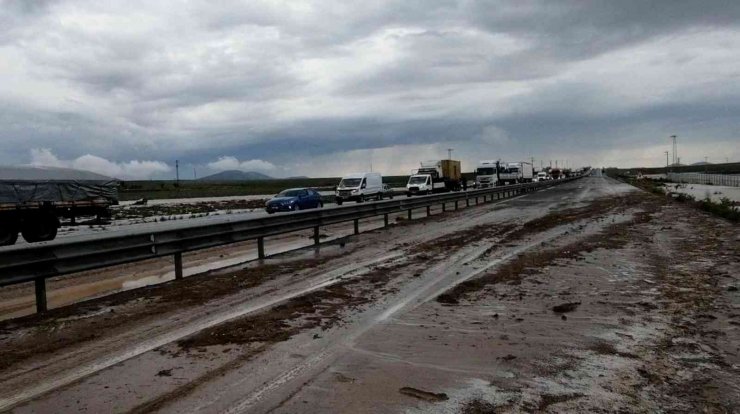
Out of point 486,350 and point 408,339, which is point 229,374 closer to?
point 408,339

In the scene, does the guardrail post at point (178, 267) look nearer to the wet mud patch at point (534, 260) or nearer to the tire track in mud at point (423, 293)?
the tire track in mud at point (423, 293)

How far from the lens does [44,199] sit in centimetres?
2116

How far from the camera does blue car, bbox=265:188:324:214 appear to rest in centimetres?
3228

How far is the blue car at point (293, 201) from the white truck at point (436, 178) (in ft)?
54.5

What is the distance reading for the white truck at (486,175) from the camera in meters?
63.4

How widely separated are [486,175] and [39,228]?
164 ft

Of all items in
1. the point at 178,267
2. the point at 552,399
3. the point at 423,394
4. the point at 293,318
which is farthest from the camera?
the point at 178,267

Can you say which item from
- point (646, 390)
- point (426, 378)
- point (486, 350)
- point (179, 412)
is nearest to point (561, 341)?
point (486, 350)

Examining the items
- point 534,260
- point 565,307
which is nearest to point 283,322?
point 565,307

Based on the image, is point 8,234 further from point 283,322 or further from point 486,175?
point 486,175

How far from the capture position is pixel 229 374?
194 inches

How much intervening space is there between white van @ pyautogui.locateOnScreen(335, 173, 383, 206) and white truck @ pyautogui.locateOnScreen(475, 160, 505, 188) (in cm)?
2398

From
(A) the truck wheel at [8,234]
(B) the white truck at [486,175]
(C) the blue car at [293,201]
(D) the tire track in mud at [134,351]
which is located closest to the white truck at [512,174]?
(B) the white truck at [486,175]

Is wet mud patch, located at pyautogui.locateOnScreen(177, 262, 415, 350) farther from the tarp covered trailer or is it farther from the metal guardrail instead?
the tarp covered trailer
